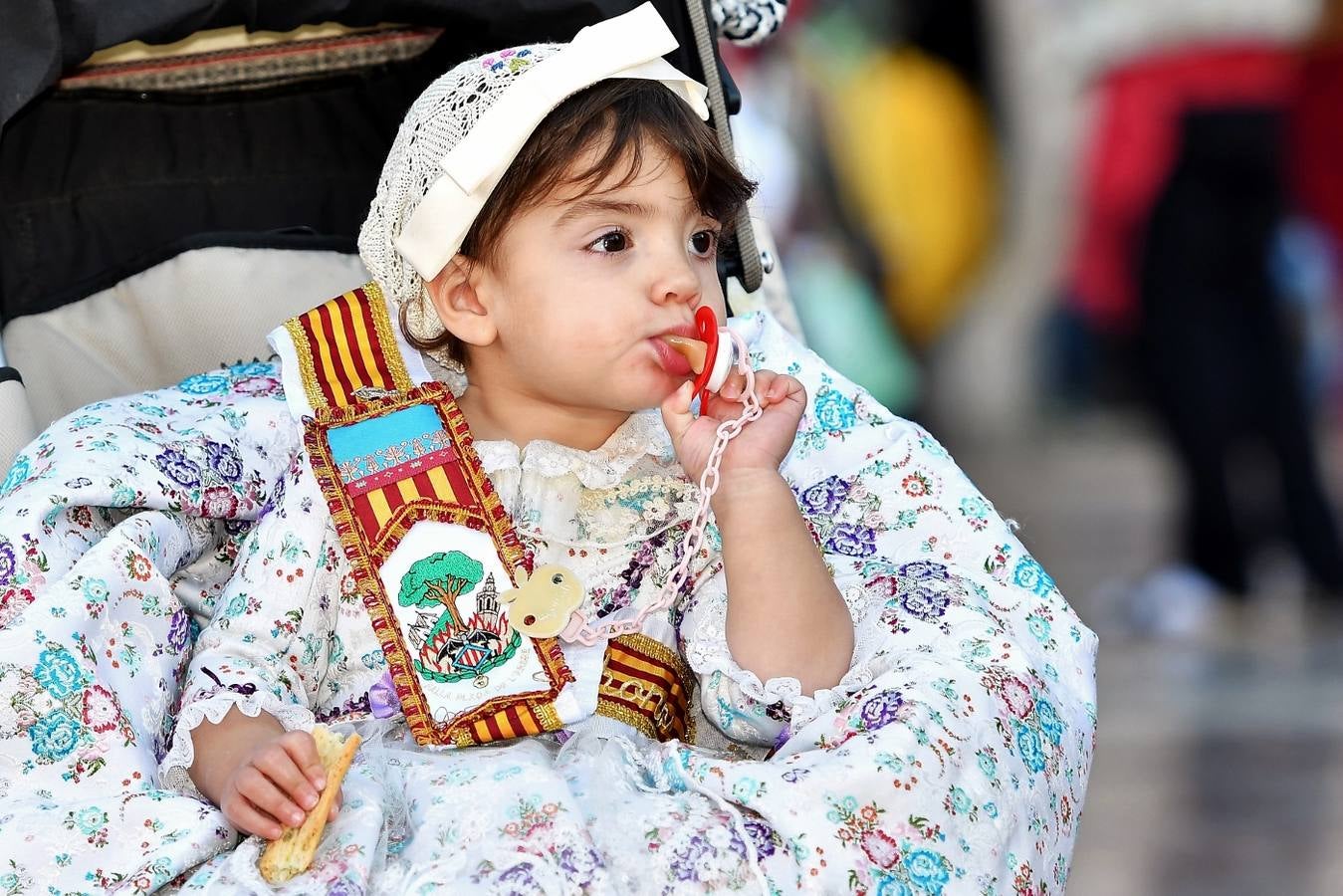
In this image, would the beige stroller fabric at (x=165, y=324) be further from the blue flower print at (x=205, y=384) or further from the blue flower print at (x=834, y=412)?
the blue flower print at (x=834, y=412)

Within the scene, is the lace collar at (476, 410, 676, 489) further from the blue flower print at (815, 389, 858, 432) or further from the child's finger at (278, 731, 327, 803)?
the child's finger at (278, 731, 327, 803)

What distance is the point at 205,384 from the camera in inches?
79.5

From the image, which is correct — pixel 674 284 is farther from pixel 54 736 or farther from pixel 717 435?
pixel 54 736

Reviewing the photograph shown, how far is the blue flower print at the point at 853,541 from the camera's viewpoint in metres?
1.92

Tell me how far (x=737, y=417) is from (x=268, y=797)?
55 centimetres

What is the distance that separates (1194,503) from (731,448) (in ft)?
11.3

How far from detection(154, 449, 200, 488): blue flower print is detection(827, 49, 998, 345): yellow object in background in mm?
4600

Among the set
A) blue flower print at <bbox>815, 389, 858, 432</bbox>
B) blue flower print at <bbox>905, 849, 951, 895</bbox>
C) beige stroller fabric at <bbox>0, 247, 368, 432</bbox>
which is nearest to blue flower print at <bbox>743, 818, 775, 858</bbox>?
blue flower print at <bbox>905, 849, 951, 895</bbox>

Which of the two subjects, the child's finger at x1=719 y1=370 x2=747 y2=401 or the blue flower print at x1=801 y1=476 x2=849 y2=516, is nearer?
the child's finger at x1=719 y1=370 x2=747 y2=401

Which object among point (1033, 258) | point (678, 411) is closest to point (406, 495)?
point (678, 411)

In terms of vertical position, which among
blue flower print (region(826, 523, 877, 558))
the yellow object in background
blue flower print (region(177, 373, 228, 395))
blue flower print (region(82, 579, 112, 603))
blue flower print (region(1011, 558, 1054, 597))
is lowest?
the yellow object in background

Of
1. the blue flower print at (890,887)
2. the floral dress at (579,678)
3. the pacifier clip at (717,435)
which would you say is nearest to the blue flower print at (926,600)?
the floral dress at (579,678)

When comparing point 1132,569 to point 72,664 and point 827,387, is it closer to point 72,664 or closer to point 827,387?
point 827,387

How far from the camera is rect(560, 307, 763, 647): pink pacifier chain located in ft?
5.62
